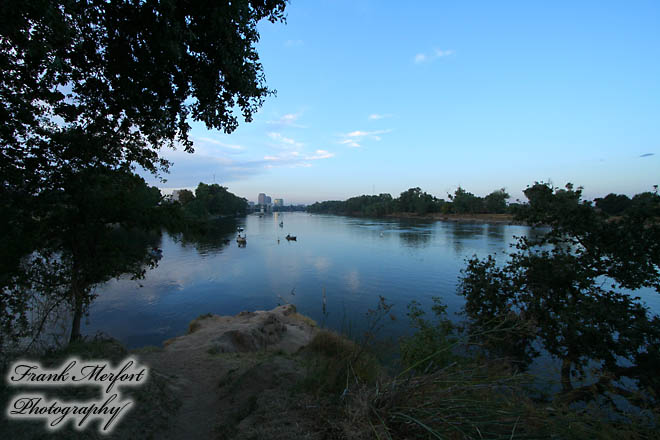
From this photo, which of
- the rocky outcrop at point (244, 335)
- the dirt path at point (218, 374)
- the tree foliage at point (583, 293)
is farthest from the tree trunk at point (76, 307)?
the tree foliage at point (583, 293)

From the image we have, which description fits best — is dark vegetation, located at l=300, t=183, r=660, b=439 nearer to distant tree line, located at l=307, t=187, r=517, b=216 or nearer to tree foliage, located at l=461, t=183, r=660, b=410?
tree foliage, located at l=461, t=183, r=660, b=410

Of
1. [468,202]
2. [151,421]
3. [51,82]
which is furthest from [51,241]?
[468,202]

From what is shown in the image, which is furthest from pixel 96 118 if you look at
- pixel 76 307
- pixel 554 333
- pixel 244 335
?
pixel 554 333

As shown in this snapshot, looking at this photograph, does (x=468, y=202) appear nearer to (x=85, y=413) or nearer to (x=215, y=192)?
(x=215, y=192)

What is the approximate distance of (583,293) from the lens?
25.9 ft

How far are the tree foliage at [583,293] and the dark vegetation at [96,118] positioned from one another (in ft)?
25.1

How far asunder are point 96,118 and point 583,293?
1319cm

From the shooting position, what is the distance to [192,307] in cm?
2020

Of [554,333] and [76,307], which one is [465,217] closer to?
[554,333]

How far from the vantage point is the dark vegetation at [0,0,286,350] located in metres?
4.72

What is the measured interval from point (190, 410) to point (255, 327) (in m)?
7.98

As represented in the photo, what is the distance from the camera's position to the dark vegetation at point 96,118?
472 cm

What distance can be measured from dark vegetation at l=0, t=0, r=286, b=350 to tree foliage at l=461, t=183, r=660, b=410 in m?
7.66

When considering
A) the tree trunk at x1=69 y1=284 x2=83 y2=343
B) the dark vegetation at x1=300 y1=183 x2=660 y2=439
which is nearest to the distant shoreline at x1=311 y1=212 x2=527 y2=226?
the dark vegetation at x1=300 y1=183 x2=660 y2=439
